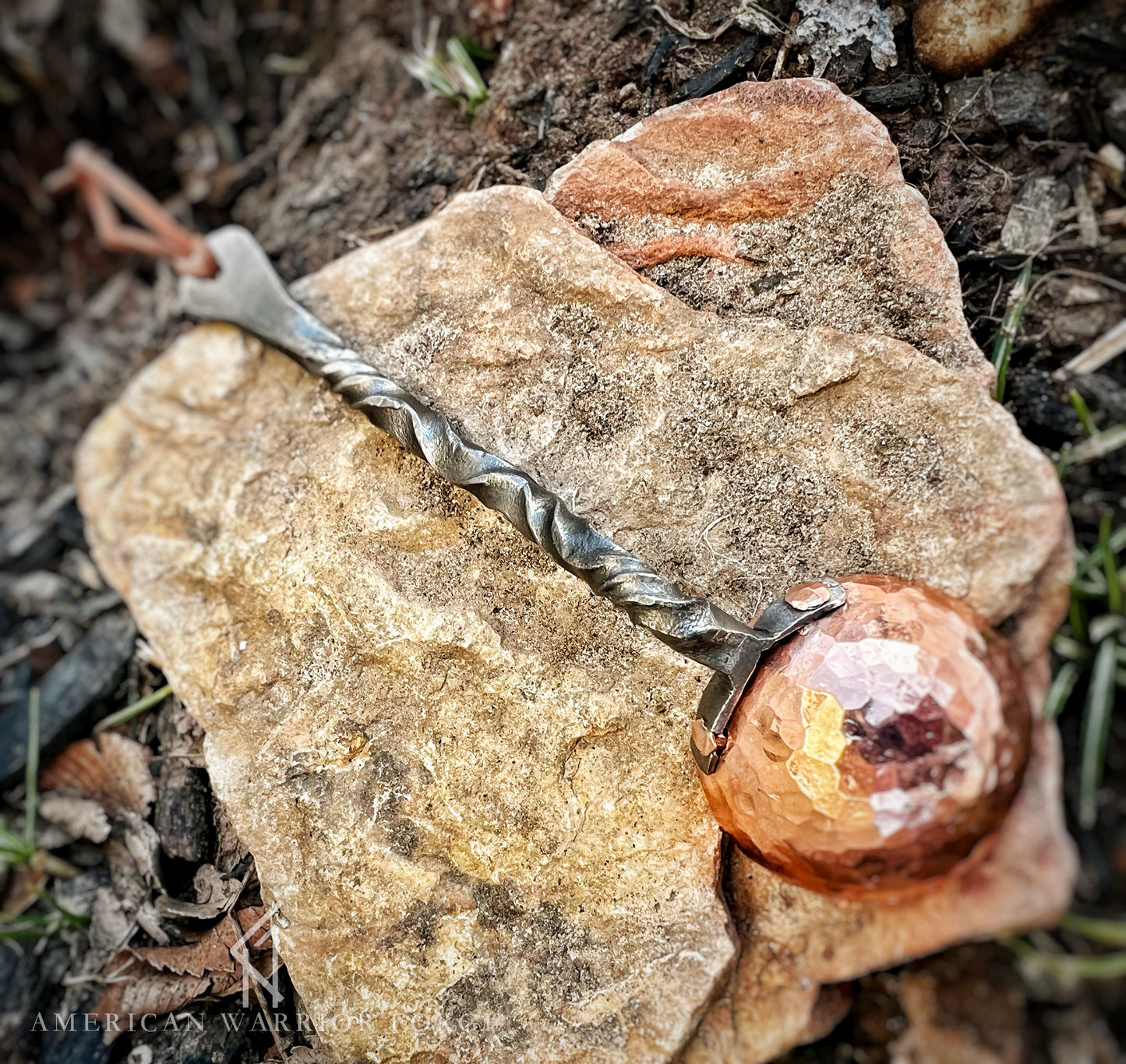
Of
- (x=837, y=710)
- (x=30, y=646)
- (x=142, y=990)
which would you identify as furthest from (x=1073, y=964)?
(x=30, y=646)

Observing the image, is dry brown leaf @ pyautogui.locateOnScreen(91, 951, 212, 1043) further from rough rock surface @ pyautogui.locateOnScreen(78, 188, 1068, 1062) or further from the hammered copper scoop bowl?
the hammered copper scoop bowl

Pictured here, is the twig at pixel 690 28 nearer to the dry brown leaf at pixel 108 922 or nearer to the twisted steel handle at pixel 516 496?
the twisted steel handle at pixel 516 496

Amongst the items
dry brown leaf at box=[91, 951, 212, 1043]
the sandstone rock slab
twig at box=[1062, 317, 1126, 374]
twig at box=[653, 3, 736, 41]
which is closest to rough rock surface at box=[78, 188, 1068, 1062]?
the sandstone rock slab

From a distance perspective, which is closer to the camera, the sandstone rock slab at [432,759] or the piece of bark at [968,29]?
the sandstone rock slab at [432,759]

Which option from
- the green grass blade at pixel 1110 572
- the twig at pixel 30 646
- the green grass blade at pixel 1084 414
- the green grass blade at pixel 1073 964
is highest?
the twig at pixel 30 646

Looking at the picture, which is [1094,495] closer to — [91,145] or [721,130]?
[721,130]

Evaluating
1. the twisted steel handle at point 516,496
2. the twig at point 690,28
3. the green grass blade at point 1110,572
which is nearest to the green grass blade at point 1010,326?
the green grass blade at point 1110,572

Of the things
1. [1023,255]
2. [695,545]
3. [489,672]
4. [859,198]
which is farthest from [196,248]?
[1023,255]
